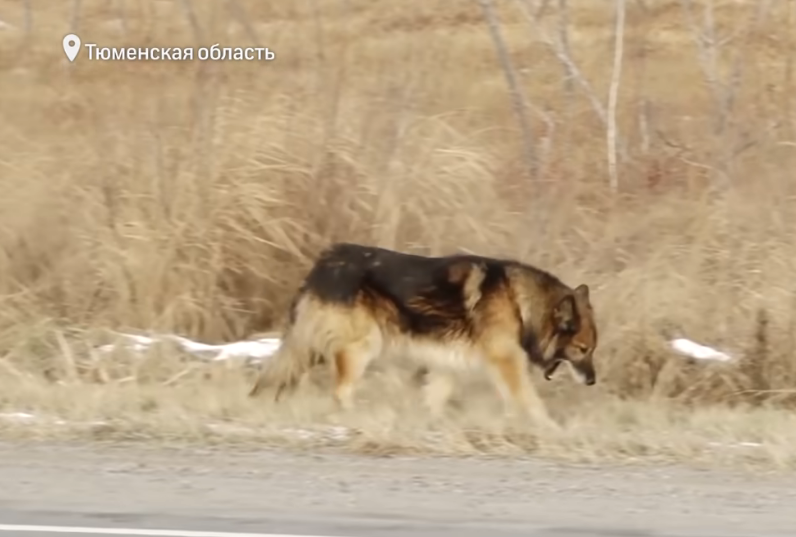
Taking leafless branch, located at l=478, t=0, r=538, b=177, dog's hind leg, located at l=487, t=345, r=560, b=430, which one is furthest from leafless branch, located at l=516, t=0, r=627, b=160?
dog's hind leg, located at l=487, t=345, r=560, b=430

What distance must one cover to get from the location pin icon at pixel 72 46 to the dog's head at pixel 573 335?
6.32m

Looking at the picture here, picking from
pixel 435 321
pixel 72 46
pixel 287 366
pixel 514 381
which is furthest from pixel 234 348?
pixel 72 46

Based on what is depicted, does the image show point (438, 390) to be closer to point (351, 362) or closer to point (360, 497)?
point (351, 362)

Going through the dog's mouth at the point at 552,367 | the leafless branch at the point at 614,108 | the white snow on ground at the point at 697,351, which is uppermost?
the leafless branch at the point at 614,108

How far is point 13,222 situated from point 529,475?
598cm

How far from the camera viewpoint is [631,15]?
48.3ft

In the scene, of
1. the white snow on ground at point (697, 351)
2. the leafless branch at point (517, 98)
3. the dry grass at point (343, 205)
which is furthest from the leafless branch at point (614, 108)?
the white snow on ground at point (697, 351)

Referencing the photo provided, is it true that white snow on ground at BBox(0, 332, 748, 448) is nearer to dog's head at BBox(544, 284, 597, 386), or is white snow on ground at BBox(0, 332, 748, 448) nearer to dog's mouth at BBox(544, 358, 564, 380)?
dog's head at BBox(544, 284, 597, 386)

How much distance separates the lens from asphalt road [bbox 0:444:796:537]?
5.94 meters

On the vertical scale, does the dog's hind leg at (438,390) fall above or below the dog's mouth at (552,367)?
below

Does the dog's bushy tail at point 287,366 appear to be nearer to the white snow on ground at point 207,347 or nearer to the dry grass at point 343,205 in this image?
the dry grass at point 343,205

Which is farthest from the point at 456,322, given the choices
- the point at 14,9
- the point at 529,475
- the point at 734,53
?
the point at 14,9

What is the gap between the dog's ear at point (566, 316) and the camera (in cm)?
891

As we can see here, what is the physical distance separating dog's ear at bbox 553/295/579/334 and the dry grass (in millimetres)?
566
